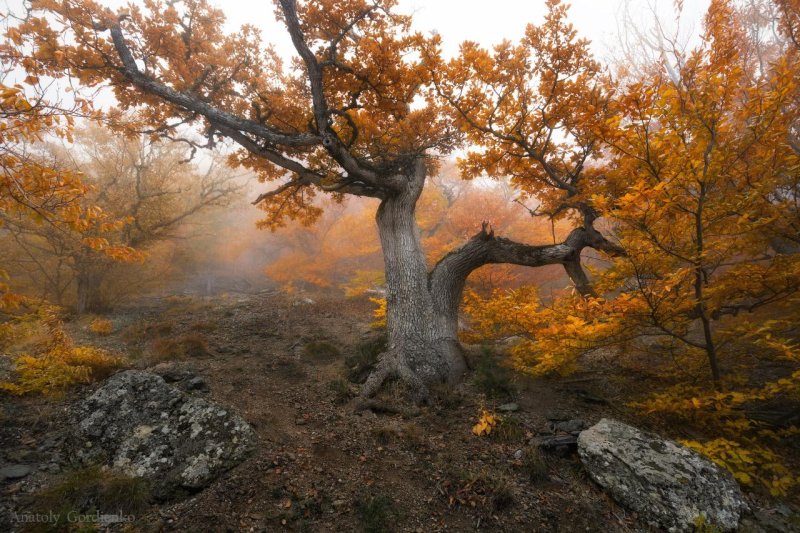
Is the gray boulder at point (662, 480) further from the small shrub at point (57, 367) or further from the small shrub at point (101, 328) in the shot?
the small shrub at point (101, 328)

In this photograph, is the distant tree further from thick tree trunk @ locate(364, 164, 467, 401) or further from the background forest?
thick tree trunk @ locate(364, 164, 467, 401)

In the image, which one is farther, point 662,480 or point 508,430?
point 508,430

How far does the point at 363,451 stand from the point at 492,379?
7.92ft

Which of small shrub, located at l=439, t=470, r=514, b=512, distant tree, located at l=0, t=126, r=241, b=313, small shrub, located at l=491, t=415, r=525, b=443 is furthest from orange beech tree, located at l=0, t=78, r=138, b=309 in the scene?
distant tree, located at l=0, t=126, r=241, b=313

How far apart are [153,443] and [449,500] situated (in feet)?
10.7

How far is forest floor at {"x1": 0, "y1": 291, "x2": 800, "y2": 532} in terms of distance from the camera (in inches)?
119

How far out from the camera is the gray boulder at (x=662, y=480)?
9.61 feet

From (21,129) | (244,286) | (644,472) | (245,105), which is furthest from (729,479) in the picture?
(244,286)

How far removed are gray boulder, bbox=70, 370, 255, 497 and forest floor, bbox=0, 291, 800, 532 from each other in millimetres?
216

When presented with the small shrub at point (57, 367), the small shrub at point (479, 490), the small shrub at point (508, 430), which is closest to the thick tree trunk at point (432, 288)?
the small shrub at point (508, 430)

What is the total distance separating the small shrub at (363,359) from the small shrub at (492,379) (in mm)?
1944

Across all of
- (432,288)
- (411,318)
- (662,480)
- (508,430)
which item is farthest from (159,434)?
(662,480)

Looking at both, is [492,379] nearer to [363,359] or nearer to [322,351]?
[363,359]

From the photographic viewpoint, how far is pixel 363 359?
21.1 ft
